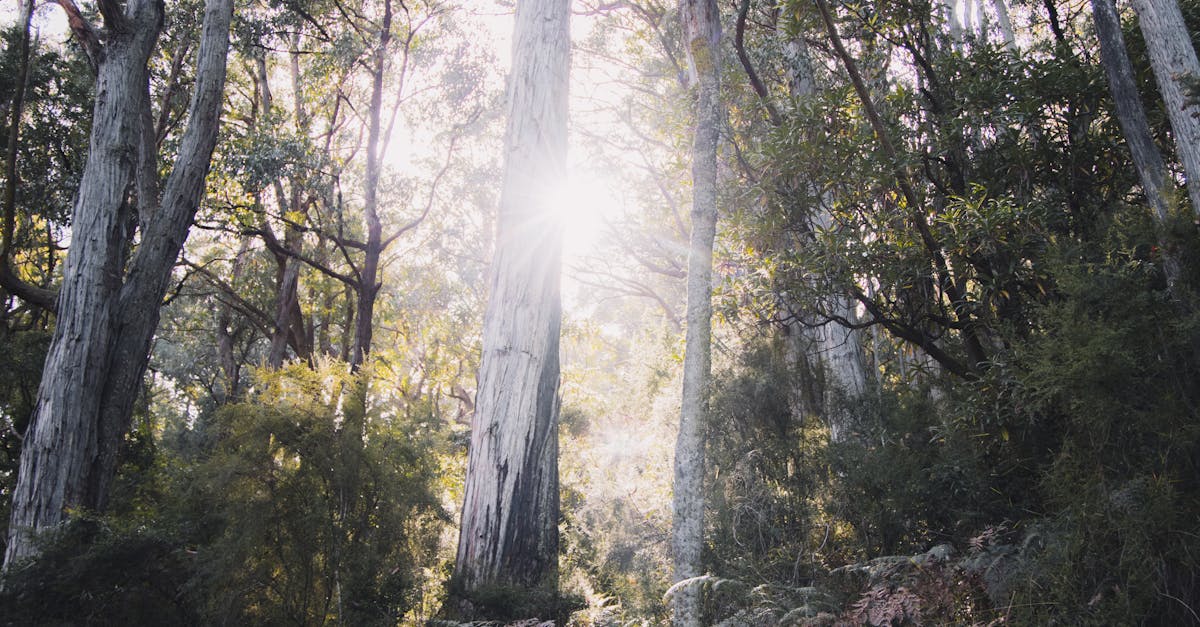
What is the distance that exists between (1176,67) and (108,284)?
29.5 feet

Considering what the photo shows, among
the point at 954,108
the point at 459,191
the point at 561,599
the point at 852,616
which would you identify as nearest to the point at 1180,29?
the point at 954,108

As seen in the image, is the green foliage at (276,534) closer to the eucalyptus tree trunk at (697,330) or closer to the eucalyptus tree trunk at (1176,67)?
the eucalyptus tree trunk at (697,330)

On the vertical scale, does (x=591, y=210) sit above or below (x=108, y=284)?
above

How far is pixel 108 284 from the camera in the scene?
6.29m

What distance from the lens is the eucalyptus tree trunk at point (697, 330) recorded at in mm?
5195

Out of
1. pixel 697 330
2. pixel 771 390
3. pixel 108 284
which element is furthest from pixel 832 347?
pixel 108 284

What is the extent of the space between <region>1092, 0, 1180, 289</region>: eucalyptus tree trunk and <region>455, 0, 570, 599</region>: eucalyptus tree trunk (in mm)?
4545

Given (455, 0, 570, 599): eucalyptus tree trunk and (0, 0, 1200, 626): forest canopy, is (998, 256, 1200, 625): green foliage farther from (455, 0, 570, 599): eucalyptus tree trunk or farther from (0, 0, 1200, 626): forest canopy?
(455, 0, 570, 599): eucalyptus tree trunk

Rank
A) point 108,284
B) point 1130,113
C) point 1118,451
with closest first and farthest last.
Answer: point 1118,451
point 1130,113
point 108,284

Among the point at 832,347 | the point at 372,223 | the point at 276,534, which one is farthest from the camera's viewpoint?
the point at 372,223

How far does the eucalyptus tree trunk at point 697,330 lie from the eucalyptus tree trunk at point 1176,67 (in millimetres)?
3335

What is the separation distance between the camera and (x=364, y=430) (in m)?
5.02

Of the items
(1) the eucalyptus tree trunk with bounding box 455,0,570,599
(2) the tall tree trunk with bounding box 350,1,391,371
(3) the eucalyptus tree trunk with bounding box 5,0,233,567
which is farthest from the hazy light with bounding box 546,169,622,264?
(3) the eucalyptus tree trunk with bounding box 5,0,233,567

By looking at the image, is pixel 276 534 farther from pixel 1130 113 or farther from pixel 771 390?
pixel 1130 113
